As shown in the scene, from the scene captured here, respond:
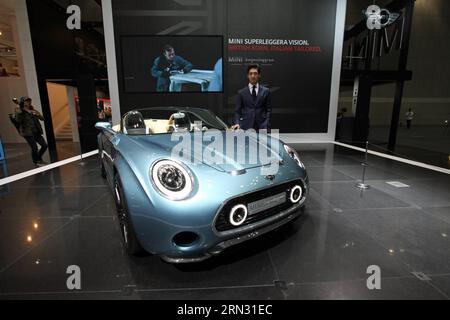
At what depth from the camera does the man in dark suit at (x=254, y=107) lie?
11.9ft

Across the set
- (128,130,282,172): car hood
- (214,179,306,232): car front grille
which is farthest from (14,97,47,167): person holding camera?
(214,179,306,232): car front grille

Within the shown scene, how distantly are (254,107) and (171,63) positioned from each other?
4043 millimetres

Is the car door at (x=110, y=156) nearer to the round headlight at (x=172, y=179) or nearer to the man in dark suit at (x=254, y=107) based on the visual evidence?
the round headlight at (x=172, y=179)

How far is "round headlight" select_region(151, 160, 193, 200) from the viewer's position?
1401 mm

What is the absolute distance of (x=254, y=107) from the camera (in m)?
3.68

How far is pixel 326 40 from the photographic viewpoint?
6996mm

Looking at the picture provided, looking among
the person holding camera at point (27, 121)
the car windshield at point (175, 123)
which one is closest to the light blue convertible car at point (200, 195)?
the car windshield at point (175, 123)

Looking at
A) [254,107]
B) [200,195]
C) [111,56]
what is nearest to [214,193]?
[200,195]

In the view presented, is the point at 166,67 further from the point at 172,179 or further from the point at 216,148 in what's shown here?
the point at 172,179

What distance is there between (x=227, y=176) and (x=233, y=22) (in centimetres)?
647

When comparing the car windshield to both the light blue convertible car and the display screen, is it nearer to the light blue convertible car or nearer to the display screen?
the light blue convertible car

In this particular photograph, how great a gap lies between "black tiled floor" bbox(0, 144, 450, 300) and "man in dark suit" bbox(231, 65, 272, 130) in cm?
136

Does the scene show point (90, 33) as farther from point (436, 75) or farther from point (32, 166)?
point (436, 75)
